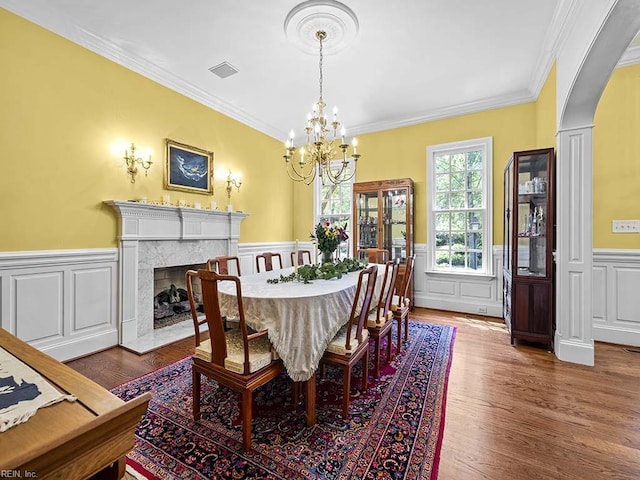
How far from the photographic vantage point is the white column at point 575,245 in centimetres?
270

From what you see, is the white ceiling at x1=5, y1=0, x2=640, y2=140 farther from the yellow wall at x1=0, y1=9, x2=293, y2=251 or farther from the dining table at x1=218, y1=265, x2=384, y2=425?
the dining table at x1=218, y1=265, x2=384, y2=425

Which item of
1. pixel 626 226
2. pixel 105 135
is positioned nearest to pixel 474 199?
pixel 626 226

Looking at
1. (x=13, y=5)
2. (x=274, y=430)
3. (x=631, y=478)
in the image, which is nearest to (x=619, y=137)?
(x=631, y=478)

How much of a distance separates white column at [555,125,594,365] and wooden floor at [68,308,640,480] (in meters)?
0.23

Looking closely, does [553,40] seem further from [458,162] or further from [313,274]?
[313,274]

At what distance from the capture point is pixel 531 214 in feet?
10.7

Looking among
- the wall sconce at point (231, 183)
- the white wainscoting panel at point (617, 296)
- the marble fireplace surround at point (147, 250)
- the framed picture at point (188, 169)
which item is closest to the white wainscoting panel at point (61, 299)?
the marble fireplace surround at point (147, 250)

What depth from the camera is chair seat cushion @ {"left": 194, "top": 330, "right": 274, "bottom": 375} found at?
5.52 ft

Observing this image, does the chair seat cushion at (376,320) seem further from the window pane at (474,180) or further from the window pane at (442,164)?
the window pane at (442,164)

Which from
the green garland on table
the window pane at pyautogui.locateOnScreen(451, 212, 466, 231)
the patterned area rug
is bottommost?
the patterned area rug

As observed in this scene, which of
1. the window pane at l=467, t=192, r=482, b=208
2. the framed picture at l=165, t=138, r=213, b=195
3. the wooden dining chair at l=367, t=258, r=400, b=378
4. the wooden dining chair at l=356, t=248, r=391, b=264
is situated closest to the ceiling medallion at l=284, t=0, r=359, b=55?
the framed picture at l=165, t=138, r=213, b=195

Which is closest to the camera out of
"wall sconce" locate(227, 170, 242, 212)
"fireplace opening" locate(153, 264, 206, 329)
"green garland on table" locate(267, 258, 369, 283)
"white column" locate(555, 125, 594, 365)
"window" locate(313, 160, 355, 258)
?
"green garland on table" locate(267, 258, 369, 283)

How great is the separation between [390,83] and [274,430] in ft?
12.9

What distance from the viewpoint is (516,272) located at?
3244 mm
